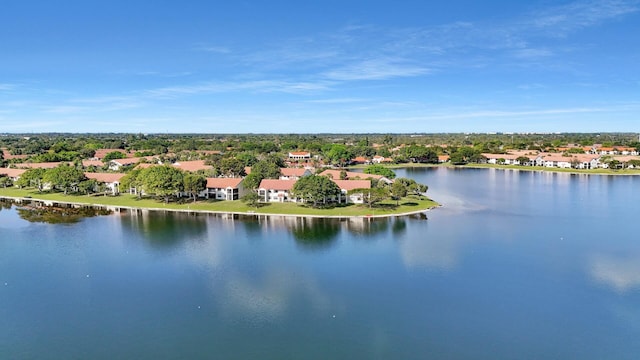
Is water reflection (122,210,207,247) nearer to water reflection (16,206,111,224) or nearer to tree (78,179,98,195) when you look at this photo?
water reflection (16,206,111,224)

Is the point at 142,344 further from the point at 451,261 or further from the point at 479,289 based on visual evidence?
the point at 451,261

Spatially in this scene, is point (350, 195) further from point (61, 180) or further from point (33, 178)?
point (33, 178)

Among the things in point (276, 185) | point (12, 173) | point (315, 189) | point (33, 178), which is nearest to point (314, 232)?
point (315, 189)

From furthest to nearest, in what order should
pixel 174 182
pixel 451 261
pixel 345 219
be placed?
pixel 174 182 → pixel 345 219 → pixel 451 261

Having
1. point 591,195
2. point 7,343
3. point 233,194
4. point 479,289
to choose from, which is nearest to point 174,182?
point 233,194

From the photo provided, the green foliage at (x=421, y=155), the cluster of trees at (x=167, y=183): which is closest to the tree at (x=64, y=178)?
the cluster of trees at (x=167, y=183)
